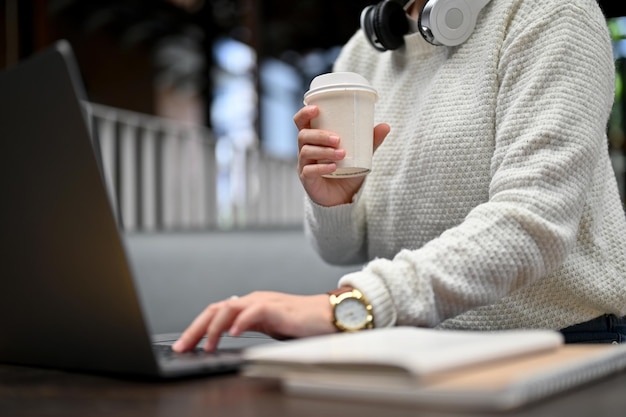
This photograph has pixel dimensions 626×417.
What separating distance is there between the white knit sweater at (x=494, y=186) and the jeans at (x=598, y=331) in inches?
0.8

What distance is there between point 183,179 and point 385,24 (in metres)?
3.81

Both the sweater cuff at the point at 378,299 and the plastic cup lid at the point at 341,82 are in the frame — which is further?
the plastic cup lid at the point at 341,82

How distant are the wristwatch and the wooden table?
133 millimetres

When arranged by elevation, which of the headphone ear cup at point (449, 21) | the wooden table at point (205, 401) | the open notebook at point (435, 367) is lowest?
the wooden table at point (205, 401)

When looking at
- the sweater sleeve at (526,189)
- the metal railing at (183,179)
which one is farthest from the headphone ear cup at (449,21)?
the metal railing at (183,179)

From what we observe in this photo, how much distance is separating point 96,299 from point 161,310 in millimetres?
1618

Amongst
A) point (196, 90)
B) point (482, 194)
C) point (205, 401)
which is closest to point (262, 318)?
point (205, 401)

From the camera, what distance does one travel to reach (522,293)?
1.08 metres

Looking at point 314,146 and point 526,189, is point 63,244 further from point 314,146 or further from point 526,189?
point 526,189

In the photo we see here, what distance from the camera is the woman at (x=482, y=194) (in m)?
0.77

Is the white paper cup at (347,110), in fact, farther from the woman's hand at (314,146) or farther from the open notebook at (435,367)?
the open notebook at (435,367)

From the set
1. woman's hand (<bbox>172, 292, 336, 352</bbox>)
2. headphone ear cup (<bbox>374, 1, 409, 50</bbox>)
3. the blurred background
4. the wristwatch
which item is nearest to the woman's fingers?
woman's hand (<bbox>172, 292, 336, 352</bbox>)

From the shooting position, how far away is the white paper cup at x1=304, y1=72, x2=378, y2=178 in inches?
34.9

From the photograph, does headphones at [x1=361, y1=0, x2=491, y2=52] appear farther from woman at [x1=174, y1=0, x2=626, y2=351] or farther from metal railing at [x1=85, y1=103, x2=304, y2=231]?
metal railing at [x1=85, y1=103, x2=304, y2=231]
